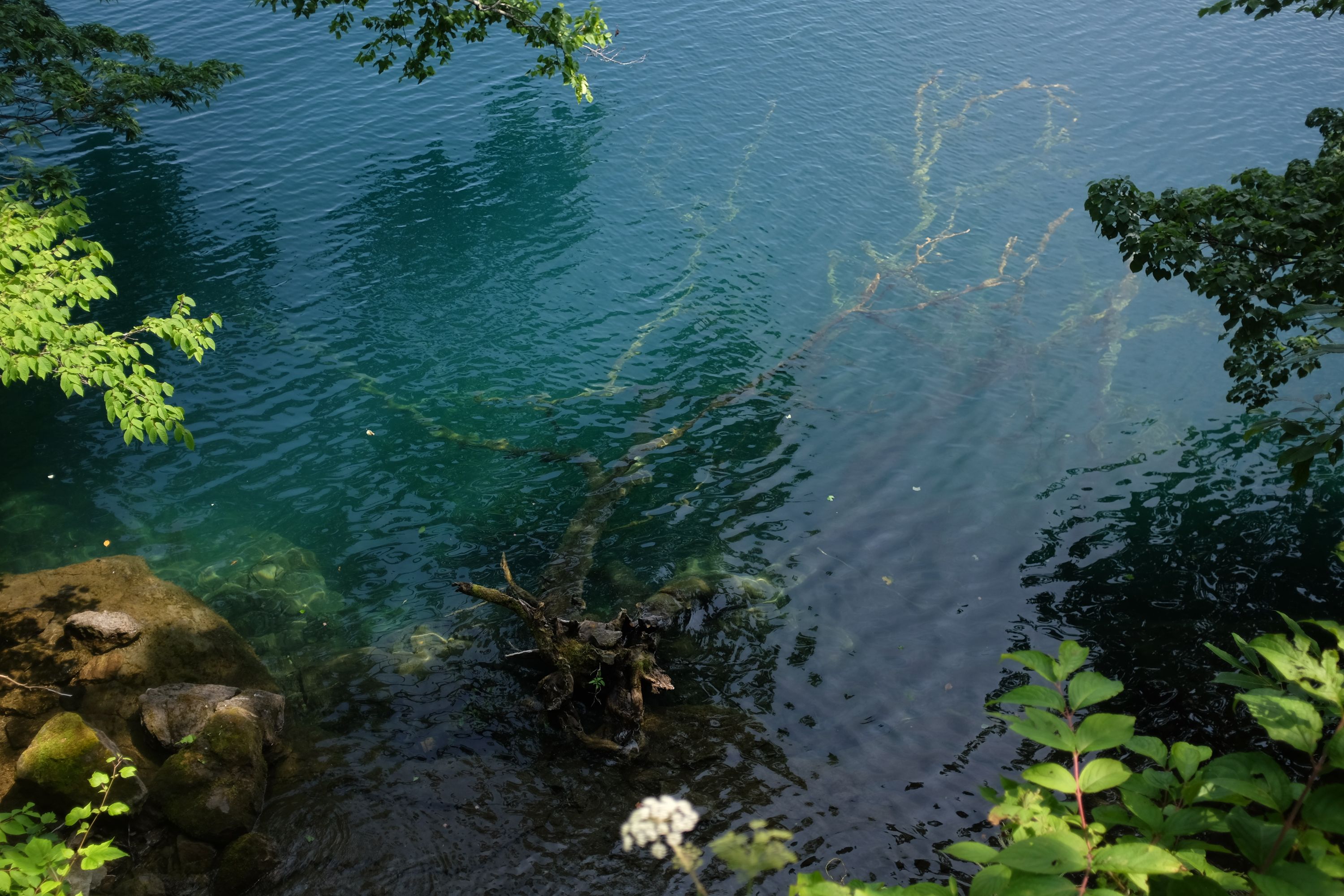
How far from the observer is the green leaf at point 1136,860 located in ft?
6.93

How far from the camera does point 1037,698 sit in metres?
2.49

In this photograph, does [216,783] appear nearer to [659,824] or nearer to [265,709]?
[265,709]

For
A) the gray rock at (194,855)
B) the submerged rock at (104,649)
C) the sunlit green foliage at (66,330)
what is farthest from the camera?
the sunlit green foliage at (66,330)

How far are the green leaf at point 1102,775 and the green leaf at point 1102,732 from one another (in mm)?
44

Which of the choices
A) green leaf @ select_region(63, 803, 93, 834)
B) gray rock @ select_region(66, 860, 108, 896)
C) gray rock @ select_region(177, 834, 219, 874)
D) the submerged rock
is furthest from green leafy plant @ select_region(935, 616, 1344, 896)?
the submerged rock

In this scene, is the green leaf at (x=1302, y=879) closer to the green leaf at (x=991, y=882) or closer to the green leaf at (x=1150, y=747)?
the green leaf at (x=1150, y=747)

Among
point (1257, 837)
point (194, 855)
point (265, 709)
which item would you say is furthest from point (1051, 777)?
point (265, 709)

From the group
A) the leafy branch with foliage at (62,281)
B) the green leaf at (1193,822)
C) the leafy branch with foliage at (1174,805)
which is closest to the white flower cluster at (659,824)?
the leafy branch with foliage at (1174,805)

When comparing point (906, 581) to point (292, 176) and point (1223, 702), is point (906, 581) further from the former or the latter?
point (292, 176)

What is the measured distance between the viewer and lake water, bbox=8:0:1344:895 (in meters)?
8.49

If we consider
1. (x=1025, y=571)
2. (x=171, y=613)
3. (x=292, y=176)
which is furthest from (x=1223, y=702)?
(x=292, y=176)

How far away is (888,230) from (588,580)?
38.1 feet

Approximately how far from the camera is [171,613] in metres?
9.63

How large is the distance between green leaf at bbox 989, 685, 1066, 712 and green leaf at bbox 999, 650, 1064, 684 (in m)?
0.05
